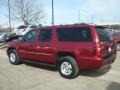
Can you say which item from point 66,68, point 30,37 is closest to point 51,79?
point 66,68

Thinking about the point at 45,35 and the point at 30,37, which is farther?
the point at 30,37

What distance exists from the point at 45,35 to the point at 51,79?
77.9 inches

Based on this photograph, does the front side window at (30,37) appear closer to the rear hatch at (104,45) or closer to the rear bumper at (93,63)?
the rear bumper at (93,63)

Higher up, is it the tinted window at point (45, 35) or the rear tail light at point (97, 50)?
the tinted window at point (45, 35)

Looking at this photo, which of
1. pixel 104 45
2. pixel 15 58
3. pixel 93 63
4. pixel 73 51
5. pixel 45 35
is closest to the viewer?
pixel 93 63

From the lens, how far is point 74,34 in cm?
823

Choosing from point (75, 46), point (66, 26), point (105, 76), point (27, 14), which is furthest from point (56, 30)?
point (27, 14)

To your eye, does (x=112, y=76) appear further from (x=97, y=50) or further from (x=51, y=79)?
(x=51, y=79)

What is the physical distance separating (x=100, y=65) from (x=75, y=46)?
3.62 feet

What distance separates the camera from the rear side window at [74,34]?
782 centimetres

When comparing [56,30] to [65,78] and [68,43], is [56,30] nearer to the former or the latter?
[68,43]

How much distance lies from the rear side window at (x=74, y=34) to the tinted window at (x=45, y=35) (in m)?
0.52

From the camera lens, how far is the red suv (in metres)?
7.61

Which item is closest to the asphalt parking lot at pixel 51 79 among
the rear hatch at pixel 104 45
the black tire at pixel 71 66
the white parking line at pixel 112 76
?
the white parking line at pixel 112 76
